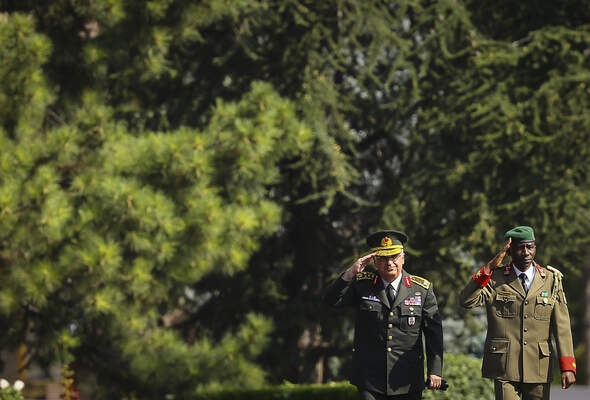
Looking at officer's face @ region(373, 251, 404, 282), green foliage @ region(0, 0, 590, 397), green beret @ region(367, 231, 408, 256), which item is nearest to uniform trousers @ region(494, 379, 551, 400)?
officer's face @ region(373, 251, 404, 282)

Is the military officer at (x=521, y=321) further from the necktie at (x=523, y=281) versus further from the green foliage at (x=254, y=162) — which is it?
the green foliage at (x=254, y=162)

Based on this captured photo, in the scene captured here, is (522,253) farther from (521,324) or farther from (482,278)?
(521,324)

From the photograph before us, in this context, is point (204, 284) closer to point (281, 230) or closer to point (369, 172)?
point (281, 230)

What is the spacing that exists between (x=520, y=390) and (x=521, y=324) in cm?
45

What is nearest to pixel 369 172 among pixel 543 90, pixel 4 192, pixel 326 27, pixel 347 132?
pixel 347 132

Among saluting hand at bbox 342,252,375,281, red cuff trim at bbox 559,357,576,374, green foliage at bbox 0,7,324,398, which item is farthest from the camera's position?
green foliage at bbox 0,7,324,398

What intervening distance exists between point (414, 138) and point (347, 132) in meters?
1.07

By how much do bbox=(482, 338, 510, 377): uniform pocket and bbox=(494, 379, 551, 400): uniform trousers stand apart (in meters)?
0.07

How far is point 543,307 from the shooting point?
5.88 m

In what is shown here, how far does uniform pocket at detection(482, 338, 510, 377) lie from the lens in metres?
A: 5.82

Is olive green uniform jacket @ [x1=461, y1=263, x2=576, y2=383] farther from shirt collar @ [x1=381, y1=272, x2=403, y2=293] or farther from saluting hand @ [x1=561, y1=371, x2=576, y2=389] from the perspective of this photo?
shirt collar @ [x1=381, y1=272, x2=403, y2=293]

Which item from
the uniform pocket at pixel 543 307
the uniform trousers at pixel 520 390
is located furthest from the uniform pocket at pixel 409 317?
the uniform pocket at pixel 543 307

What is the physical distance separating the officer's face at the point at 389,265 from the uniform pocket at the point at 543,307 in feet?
3.19

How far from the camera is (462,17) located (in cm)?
1389
